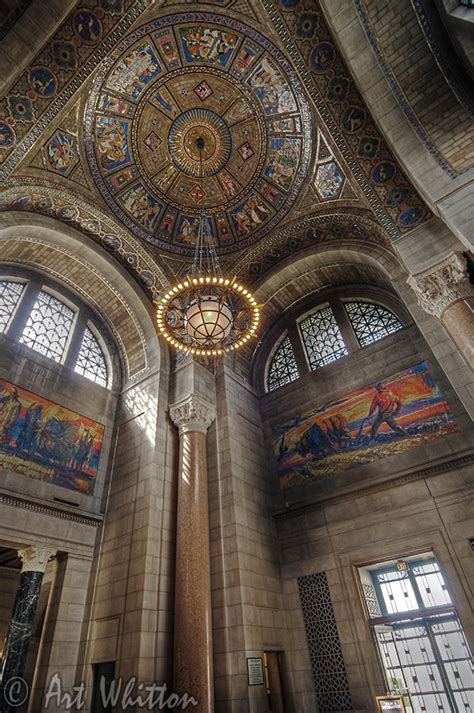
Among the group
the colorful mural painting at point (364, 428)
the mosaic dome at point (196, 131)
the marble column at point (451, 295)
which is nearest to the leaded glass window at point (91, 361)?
the mosaic dome at point (196, 131)

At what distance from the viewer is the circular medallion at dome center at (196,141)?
942 cm

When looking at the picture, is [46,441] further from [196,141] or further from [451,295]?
[451,295]

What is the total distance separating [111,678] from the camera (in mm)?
6621

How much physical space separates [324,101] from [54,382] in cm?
841

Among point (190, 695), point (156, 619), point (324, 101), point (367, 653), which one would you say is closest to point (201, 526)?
point (156, 619)

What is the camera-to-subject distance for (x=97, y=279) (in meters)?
10.8

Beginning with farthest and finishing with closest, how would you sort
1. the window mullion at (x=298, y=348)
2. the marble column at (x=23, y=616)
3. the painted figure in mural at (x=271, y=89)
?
1. the window mullion at (x=298, y=348)
2. the painted figure in mural at (x=271, y=89)
3. the marble column at (x=23, y=616)

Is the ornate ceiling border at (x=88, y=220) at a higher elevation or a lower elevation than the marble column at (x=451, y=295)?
higher

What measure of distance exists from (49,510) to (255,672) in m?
4.84

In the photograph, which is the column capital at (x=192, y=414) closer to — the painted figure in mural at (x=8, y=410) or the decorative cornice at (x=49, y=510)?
the decorative cornice at (x=49, y=510)

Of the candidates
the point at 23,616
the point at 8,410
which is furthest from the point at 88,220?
the point at 23,616

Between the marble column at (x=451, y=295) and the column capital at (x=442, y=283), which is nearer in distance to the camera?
the marble column at (x=451, y=295)

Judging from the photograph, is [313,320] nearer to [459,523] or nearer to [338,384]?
[338,384]

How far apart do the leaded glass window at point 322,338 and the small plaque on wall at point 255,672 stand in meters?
6.70
